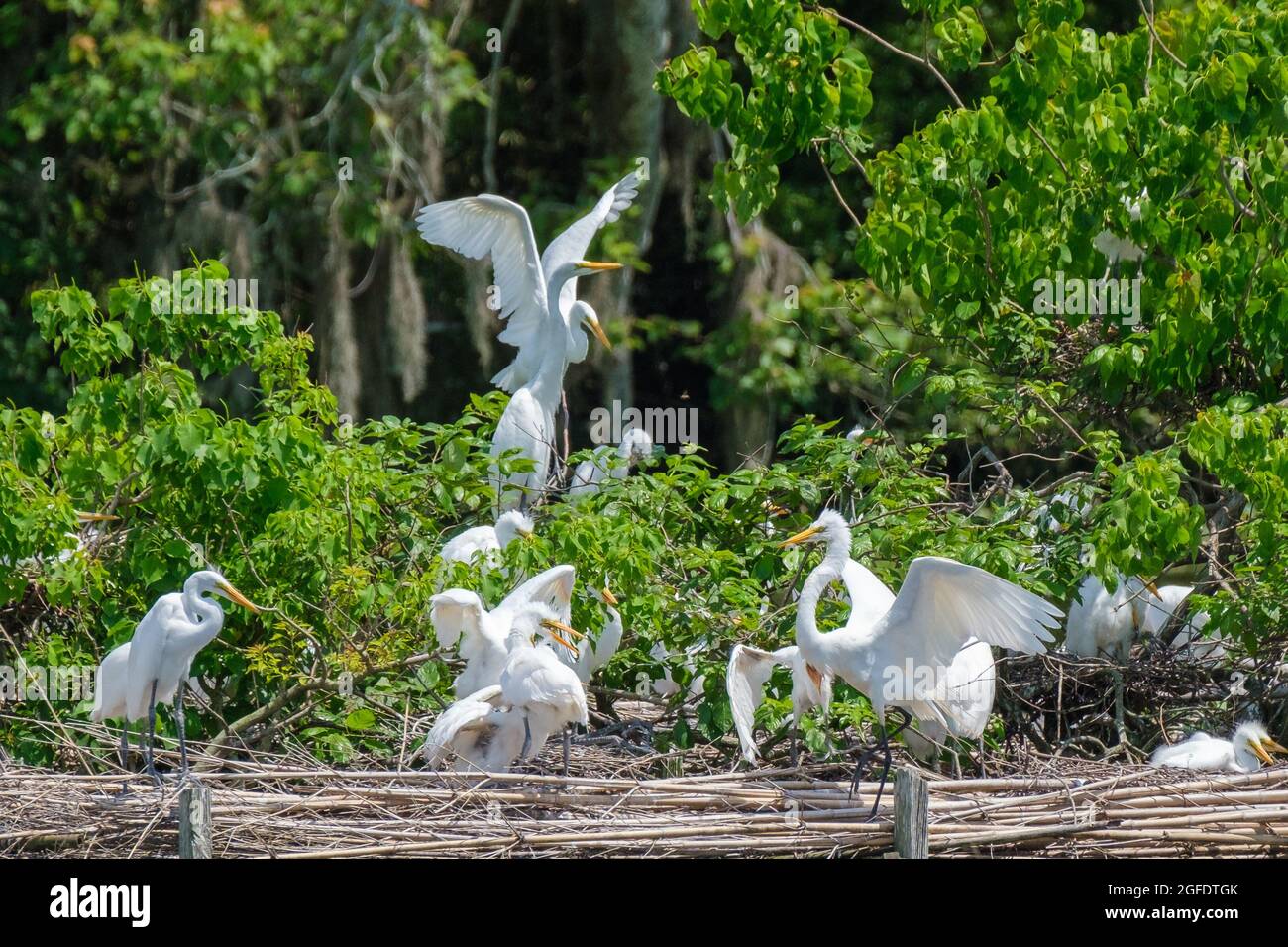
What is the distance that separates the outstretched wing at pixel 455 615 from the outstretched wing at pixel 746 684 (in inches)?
30.4

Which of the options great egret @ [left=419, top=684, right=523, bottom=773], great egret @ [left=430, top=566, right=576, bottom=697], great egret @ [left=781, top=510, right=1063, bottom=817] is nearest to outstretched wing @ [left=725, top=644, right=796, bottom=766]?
great egret @ [left=781, top=510, right=1063, bottom=817]

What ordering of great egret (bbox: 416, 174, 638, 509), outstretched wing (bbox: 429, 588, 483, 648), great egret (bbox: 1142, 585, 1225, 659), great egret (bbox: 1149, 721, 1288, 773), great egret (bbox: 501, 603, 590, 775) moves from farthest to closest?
great egret (bbox: 416, 174, 638, 509) → great egret (bbox: 1142, 585, 1225, 659) → great egret (bbox: 1149, 721, 1288, 773) → outstretched wing (bbox: 429, 588, 483, 648) → great egret (bbox: 501, 603, 590, 775)

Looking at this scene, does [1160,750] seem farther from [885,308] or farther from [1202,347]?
Result: [885,308]

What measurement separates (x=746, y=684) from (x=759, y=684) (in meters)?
0.13

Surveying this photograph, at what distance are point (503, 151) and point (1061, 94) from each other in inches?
343

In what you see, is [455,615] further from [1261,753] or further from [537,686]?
[1261,753]

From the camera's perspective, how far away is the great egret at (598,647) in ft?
20.4

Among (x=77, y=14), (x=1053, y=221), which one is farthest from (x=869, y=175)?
(x=77, y=14)

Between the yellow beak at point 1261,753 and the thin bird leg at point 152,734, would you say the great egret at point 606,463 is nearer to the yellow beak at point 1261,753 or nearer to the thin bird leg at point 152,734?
the thin bird leg at point 152,734

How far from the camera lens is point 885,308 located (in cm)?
1189

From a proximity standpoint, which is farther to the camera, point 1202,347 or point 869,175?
point 869,175

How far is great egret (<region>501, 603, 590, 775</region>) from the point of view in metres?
5.64

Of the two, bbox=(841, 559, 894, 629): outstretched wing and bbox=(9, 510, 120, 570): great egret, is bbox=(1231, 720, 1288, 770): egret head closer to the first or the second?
bbox=(841, 559, 894, 629): outstretched wing

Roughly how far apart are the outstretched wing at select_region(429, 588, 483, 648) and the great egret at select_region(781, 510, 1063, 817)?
3.18 ft
